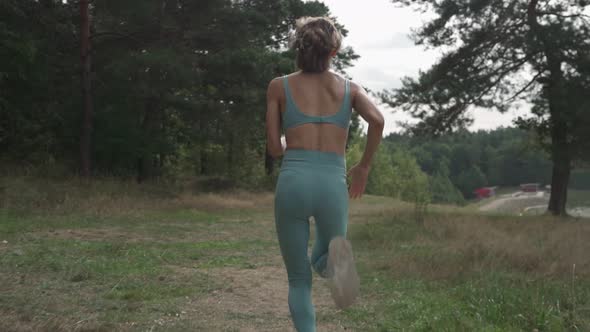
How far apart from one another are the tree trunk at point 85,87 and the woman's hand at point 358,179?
1572 centimetres

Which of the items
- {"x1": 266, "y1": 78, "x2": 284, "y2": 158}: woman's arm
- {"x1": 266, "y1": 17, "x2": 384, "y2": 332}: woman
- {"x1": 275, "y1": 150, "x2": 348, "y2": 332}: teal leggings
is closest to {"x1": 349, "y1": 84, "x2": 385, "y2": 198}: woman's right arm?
{"x1": 266, "y1": 17, "x2": 384, "y2": 332}: woman

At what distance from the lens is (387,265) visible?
7363 mm

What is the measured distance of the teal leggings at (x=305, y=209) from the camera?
282 cm

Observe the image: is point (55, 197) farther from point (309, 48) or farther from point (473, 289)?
point (309, 48)

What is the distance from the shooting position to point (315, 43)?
282cm

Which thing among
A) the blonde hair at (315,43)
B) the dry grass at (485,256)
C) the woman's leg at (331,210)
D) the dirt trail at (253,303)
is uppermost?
the blonde hair at (315,43)

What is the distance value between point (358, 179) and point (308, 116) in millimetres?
481

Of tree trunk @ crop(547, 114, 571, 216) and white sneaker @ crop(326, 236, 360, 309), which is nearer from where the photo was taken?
white sneaker @ crop(326, 236, 360, 309)

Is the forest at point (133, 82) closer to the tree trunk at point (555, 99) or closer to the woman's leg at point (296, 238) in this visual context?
the tree trunk at point (555, 99)

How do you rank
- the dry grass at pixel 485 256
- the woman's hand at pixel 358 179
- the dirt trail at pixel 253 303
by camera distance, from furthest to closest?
the dry grass at pixel 485 256, the dirt trail at pixel 253 303, the woman's hand at pixel 358 179

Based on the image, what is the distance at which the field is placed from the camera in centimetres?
427

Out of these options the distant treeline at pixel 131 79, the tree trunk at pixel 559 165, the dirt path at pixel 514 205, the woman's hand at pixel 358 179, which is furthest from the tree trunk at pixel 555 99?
→ the woman's hand at pixel 358 179

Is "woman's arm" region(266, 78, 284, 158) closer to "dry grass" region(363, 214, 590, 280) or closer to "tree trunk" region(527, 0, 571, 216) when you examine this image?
"dry grass" region(363, 214, 590, 280)

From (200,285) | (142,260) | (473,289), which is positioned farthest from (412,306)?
(142,260)
